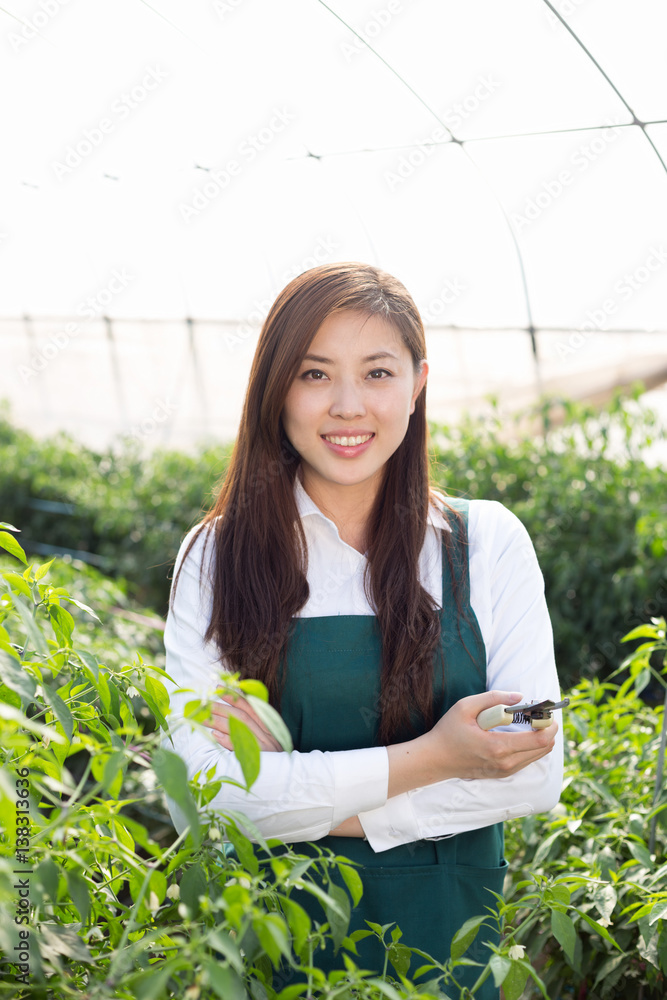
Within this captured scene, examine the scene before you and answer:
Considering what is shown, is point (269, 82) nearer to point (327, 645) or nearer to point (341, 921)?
point (327, 645)

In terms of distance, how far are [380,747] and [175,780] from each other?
26.8 inches

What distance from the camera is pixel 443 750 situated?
1.25 metres

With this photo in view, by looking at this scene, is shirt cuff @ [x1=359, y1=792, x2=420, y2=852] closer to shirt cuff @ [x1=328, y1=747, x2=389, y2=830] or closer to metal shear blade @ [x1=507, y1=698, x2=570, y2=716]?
shirt cuff @ [x1=328, y1=747, x2=389, y2=830]

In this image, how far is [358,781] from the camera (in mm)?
1235

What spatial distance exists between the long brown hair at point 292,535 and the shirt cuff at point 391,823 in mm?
108

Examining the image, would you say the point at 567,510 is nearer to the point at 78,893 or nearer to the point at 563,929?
the point at 563,929

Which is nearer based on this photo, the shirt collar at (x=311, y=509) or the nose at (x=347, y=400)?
the nose at (x=347, y=400)

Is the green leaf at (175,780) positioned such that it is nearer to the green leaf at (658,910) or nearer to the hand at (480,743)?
the hand at (480,743)

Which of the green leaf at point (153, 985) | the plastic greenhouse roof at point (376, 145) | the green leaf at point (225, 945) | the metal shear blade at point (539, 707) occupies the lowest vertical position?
the green leaf at point (153, 985)

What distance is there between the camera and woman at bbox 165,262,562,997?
133 centimetres

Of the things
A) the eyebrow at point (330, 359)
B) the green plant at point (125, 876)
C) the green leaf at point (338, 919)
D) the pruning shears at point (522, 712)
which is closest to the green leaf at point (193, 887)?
the green plant at point (125, 876)

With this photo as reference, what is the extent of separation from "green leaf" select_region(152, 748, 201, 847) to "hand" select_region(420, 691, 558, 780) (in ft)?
2.12

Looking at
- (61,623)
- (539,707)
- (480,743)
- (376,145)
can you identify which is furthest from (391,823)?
(376,145)

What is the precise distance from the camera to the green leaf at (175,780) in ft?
2.09
